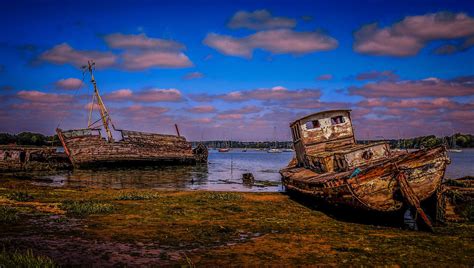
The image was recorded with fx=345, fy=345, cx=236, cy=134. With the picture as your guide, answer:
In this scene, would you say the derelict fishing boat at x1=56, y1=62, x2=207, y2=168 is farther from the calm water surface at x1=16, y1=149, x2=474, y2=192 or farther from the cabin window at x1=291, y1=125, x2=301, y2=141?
the cabin window at x1=291, y1=125, x2=301, y2=141

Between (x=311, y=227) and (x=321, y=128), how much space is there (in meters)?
10.2

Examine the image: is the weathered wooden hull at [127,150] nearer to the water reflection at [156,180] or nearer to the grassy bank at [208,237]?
the water reflection at [156,180]

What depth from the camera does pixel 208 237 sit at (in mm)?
9297

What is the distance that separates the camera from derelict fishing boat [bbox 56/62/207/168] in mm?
42594

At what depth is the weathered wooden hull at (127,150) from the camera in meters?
42.6

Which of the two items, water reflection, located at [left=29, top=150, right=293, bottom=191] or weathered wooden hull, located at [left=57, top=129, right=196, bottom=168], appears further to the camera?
weathered wooden hull, located at [left=57, top=129, right=196, bottom=168]

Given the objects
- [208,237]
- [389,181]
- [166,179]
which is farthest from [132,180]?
[389,181]

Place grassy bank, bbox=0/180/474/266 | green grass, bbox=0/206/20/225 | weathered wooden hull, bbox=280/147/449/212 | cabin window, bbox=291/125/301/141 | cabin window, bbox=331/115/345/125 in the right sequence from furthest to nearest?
cabin window, bbox=291/125/301/141
cabin window, bbox=331/115/345/125
weathered wooden hull, bbox=280/147/449/212
green grass, bbox=0/206/20/225
grassy bank, bbox=0/180/474/266

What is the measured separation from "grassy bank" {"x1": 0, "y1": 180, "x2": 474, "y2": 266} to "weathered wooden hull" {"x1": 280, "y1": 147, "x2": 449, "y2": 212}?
86cm

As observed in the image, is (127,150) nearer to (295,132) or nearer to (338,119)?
(295,132)

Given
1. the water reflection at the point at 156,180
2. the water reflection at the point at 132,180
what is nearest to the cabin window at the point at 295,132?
the water reflection at the point at 156,180

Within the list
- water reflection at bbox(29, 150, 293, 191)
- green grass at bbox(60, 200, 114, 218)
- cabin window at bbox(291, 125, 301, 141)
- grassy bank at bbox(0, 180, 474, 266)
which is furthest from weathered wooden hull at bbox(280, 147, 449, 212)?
water reflection at bbox(29, 150, 293, 191)

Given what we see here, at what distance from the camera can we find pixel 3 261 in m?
5.73

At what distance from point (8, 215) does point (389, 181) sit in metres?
12.1
